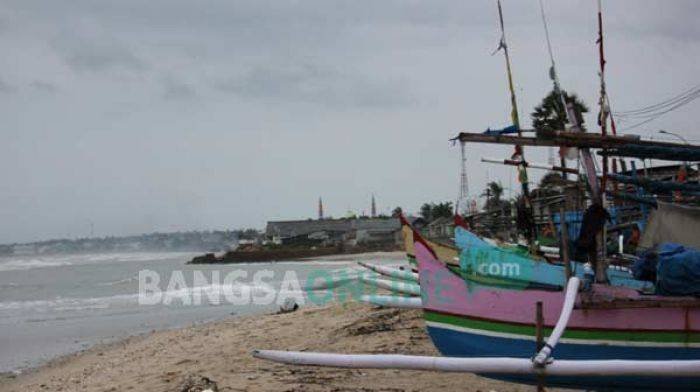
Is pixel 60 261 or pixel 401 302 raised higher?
pixel 401 302

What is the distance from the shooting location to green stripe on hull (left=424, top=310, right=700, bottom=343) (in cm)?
687

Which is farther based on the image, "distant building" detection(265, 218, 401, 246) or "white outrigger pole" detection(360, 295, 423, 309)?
"distant building" detection(265, 218, 401, 246)

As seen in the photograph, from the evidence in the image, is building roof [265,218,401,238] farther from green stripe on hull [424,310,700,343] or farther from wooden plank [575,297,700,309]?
wooden plank [575,297,700,309]

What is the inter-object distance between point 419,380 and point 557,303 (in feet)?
7.02

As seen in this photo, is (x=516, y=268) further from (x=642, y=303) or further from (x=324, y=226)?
(x=324, y=226)

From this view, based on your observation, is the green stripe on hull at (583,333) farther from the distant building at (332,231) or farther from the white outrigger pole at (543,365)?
the distant building at (332,231)

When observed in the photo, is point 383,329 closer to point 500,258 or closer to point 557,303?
point 500,258

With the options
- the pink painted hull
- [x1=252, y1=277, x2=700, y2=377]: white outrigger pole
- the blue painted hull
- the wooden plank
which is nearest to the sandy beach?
the blue painted hull

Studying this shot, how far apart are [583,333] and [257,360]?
5027mm

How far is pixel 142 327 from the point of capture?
19703 millimetres

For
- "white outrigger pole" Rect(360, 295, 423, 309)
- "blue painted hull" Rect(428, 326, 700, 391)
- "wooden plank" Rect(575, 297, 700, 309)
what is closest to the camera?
"blue painted hull" Rect(428, 326, 700, 391)

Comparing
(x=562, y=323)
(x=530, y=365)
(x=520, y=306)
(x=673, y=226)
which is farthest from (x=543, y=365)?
(x=673, y=226)

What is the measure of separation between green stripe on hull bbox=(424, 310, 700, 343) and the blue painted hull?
80 millimetres

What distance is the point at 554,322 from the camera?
23.4 ft
